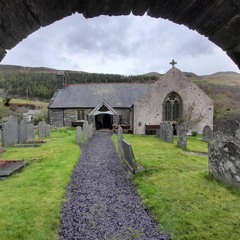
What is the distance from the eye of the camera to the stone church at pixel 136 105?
3353 cm

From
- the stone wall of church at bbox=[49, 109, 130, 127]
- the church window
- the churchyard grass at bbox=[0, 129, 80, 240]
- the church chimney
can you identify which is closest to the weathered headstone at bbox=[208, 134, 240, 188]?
the churchyard grass at bbox=[0, 129, 80, 240]

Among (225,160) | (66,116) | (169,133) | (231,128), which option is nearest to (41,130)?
(169,133)

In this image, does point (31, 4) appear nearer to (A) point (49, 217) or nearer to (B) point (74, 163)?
(A) point (49, 217)

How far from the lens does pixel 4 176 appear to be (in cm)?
1094

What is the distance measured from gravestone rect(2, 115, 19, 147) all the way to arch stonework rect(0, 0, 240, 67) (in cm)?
1719

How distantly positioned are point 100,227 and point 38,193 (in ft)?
9.80

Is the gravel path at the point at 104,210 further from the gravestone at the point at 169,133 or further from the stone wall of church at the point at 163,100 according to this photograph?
the stone wall of church at the point at 163,100

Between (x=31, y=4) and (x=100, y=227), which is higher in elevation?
(x=31, y=4)

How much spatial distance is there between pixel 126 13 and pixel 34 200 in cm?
591

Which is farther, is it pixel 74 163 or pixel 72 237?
pixel 74 163

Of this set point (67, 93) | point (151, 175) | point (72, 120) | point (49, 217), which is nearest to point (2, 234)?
point (49, 217)

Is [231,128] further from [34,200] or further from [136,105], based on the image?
[136,105]

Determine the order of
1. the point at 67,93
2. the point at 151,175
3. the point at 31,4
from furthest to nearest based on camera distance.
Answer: the point at 67,93
the point at 151,175
the point at 31,4

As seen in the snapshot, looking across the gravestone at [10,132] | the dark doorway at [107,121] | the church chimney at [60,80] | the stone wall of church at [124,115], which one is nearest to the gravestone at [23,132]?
the gravestone at [10,132]
